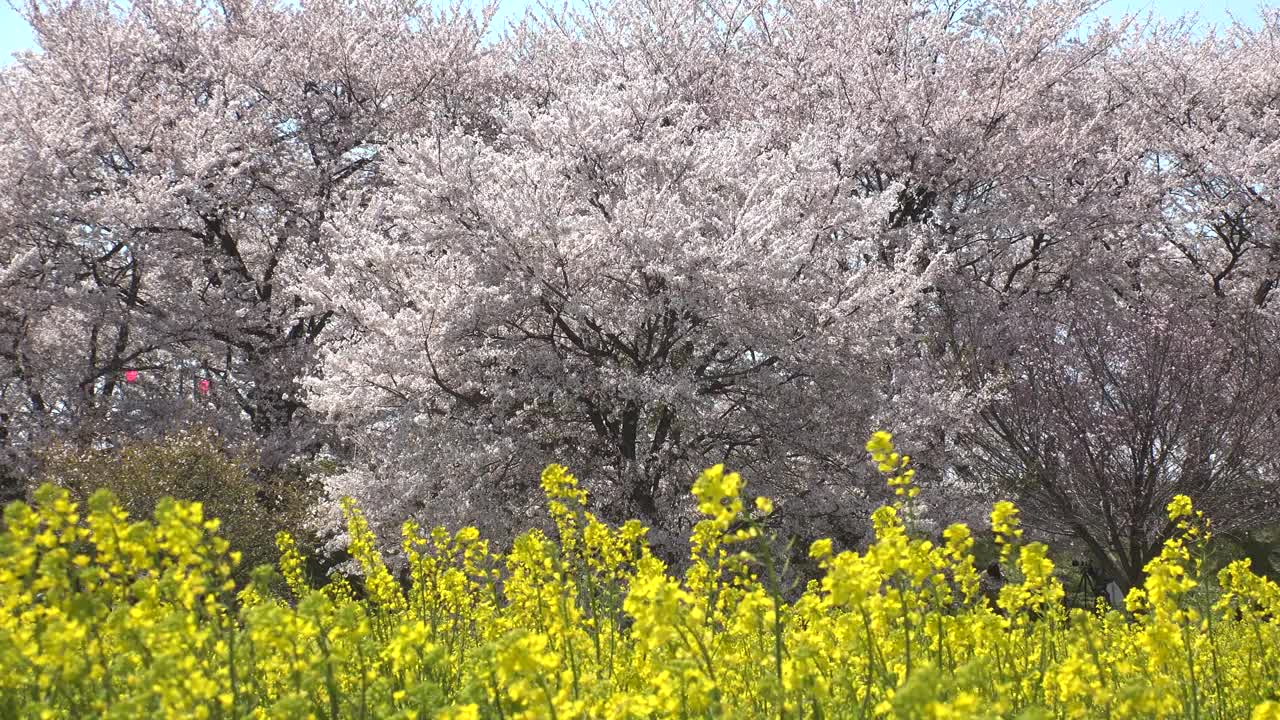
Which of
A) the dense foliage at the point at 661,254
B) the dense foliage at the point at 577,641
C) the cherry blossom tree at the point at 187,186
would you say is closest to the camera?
the dense foliage at the point at 577,641

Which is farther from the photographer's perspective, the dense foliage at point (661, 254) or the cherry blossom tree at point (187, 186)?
the cherry blossom tree at point (187, 186)

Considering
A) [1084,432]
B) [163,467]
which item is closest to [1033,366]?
[1084,432]

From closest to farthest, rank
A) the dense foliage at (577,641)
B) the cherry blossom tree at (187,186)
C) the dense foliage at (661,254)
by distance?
the dense foliage at (577,641), the dense foliage at (661,254), the cherry blossom tree at (187,186)

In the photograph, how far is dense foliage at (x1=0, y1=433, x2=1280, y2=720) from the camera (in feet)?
9.61

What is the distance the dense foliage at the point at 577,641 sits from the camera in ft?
9.61

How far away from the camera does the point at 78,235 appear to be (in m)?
17.7

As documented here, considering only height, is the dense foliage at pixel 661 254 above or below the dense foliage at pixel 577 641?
above

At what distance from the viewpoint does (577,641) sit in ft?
14.4

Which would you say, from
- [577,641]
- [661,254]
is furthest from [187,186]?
[577,641]

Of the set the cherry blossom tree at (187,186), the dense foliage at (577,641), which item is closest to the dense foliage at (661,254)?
the cherry blossom tree at (187,186)

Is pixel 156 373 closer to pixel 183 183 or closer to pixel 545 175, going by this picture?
pixel 183 183

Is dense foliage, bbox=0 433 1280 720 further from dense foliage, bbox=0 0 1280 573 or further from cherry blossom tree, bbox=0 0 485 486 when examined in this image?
cherry blossom tree, bbox=0 0 485 486

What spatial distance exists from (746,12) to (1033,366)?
36.8 feet

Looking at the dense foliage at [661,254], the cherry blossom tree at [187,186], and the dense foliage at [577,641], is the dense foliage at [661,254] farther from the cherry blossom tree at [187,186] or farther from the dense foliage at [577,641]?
the dense foliage at [577,641]
